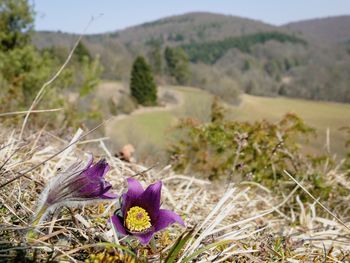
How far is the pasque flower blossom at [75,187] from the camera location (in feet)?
3.40

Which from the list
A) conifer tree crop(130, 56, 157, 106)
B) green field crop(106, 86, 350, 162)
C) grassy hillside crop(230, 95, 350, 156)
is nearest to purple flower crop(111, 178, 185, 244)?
green field crop(106, 86, 350, 162)

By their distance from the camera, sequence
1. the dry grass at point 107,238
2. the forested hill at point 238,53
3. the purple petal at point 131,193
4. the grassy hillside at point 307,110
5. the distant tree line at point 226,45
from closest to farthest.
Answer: the dry grass at point 107,238 < the purple petal at point 131,193 < the grassy hillside at point 307,110 < the forested hill at point 238,53 < the distant tree line at point 226,45

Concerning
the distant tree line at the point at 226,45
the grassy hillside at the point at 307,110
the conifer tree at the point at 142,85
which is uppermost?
the distant tree line at the point at 226,45

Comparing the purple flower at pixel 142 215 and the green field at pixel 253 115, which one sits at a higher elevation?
the purple flower at pixel 142 215

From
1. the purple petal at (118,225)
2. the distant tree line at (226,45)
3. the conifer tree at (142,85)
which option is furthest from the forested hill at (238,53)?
the purple petal at (118,225)

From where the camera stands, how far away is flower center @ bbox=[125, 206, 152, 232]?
1.06 metres

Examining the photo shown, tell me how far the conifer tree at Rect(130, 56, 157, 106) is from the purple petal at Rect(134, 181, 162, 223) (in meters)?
58.9

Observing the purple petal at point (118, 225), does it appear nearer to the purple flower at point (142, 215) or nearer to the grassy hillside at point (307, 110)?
Result: the purple flower at point (142, 215)

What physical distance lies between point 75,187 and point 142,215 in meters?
0.18

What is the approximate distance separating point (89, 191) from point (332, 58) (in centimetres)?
11273

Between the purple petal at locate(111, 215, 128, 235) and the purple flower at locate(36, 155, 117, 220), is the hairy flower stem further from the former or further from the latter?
the purple petal at locate(111, 215, 128, 235)

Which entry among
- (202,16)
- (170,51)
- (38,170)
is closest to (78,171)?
(38,170)

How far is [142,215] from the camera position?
108 centimetres

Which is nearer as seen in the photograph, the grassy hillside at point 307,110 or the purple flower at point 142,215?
the purple flower at point 142,215
